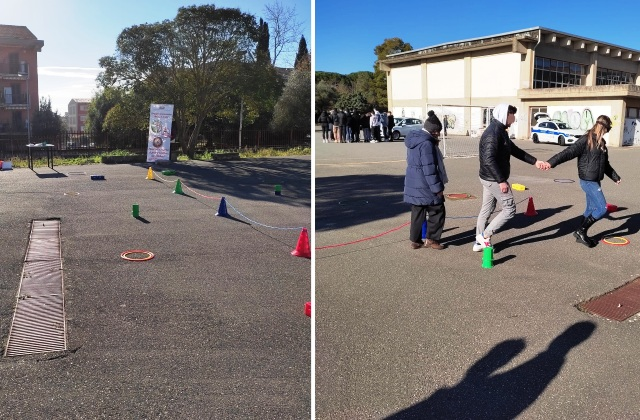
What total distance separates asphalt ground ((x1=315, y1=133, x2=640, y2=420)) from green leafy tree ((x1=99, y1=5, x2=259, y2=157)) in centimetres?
989

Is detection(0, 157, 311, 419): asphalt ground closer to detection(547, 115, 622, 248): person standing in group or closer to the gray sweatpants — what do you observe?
the gray sweatpants

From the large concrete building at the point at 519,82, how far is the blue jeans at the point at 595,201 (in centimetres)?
2428

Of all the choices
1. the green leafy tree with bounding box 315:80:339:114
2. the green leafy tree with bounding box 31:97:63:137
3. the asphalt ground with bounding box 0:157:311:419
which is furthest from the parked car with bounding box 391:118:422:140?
the asphalt ground with bounding box 0:157:311:419

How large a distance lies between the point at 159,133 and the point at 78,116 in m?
7.82

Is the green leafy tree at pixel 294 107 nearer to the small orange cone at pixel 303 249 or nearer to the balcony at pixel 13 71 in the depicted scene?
the balcony at pixel 13 71

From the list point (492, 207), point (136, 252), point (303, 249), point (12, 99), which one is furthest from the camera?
point (12, 99)

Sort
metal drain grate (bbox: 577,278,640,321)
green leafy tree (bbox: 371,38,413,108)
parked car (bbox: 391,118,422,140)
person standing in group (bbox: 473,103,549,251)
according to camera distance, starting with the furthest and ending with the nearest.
A: green leafy tree (bbox: 371,38,413,108) → parked car (bbox: 391,118,422,140) → person standing in group (bbox: 473,103,549,251) → metal drain grate (bbox: 577,278,640,321)

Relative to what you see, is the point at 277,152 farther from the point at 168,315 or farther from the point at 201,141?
the point at 168,315

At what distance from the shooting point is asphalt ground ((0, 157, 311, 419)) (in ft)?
10.3

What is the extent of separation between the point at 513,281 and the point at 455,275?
0.49 m

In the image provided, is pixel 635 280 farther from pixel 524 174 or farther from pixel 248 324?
pixel 524 174

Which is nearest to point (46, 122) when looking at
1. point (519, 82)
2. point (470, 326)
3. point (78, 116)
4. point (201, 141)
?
point (78, 116)

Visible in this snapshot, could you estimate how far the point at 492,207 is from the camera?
595 cm

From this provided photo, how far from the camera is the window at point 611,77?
41.0 meters
